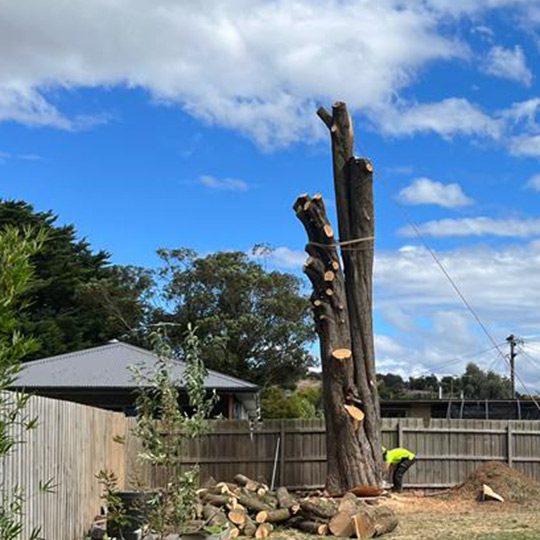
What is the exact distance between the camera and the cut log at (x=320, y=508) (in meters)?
12.7

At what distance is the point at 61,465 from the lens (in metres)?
9.55

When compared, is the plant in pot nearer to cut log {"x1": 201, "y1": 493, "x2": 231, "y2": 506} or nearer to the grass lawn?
the grass lawn

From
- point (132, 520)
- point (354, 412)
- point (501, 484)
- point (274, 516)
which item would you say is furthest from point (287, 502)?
point (501, 484)

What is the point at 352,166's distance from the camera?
56.9 feet

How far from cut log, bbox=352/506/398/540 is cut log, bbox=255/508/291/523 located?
1295 mm

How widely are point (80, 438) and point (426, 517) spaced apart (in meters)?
6.53

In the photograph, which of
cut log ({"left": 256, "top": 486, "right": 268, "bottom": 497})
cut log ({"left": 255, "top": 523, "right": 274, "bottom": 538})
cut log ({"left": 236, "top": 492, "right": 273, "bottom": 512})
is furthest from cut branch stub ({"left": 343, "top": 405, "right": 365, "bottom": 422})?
cut log ({"left": 255, "top": 523, "right": 274, "bottom": 538})

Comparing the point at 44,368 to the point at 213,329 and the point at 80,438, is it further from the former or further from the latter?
the point at 213,329

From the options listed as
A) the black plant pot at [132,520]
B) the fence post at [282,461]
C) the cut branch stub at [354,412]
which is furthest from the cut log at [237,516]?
the fence post at [282,461]

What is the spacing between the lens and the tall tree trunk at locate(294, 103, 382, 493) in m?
16.3

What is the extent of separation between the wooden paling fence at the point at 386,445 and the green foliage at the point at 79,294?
2344 cm

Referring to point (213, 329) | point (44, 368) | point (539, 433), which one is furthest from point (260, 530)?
point (213, 329)

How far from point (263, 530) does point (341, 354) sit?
471 cm

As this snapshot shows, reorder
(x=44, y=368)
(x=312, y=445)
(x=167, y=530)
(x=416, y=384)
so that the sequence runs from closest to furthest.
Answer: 1. (x=167, y=530)
2. (x=312, y=445)
3. (x=44, y=368)
4. (x=416, y=384)
